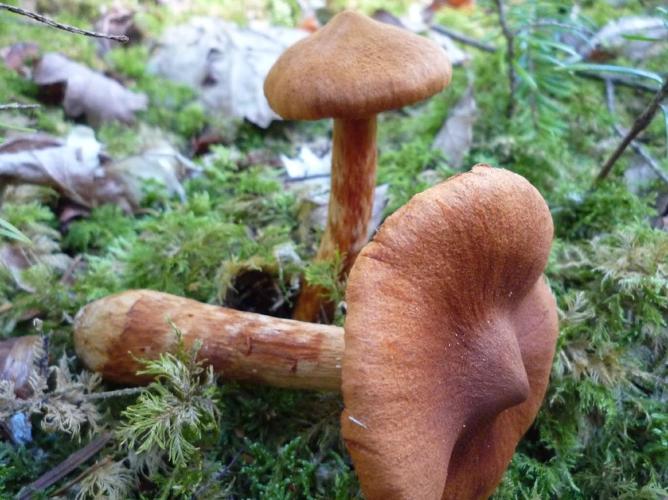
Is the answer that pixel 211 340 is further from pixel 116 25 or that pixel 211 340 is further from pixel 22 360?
pixel 116 25

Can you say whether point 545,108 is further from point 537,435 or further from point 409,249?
point 409,249

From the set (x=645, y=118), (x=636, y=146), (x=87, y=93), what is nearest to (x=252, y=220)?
(x=87, y=93)

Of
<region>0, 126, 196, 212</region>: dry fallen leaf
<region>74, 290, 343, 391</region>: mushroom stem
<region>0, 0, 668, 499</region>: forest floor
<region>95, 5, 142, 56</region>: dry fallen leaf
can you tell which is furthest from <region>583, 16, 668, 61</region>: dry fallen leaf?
<region>95, 5, 142, 56</region>: dry fallen leaf

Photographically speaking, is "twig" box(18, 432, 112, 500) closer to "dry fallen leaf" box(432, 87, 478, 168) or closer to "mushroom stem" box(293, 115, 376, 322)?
"mushroom stem" box(293, 115, 376, 322)

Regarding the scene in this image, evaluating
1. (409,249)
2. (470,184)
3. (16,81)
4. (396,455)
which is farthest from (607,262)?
(16,81)

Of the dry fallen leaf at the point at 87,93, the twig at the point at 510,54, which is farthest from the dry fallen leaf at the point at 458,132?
the dry fallen leaf at the point at 87,93
